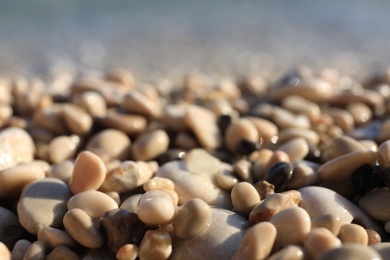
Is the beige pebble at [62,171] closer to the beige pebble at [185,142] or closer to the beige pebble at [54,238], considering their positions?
the beige pebble at [54,238]

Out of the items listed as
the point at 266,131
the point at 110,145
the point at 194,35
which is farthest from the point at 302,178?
the point at 194,35

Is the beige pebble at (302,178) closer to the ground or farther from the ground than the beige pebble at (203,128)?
farther from the ground

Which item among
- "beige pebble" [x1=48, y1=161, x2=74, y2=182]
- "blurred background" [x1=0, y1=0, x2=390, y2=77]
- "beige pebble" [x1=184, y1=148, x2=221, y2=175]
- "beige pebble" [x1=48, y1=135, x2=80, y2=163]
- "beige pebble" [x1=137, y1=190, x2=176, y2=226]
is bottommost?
"blurred background" [x1=0, y1=0, x2=390, y2=77]

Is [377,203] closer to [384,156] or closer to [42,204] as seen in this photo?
[384,156]

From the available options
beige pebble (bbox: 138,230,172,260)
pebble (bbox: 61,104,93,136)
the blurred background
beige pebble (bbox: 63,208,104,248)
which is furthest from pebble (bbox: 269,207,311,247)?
the blurred background

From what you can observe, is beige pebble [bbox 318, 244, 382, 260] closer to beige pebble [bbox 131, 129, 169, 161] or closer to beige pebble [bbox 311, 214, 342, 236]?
beige pebble [bbox 311, 214, 342, 236]

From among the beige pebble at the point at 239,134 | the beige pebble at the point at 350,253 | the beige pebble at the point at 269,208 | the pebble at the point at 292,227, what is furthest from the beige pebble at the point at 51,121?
the beige pebble at the point at 350,253

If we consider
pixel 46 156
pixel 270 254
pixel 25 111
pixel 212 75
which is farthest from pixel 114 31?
pixel 270 254
